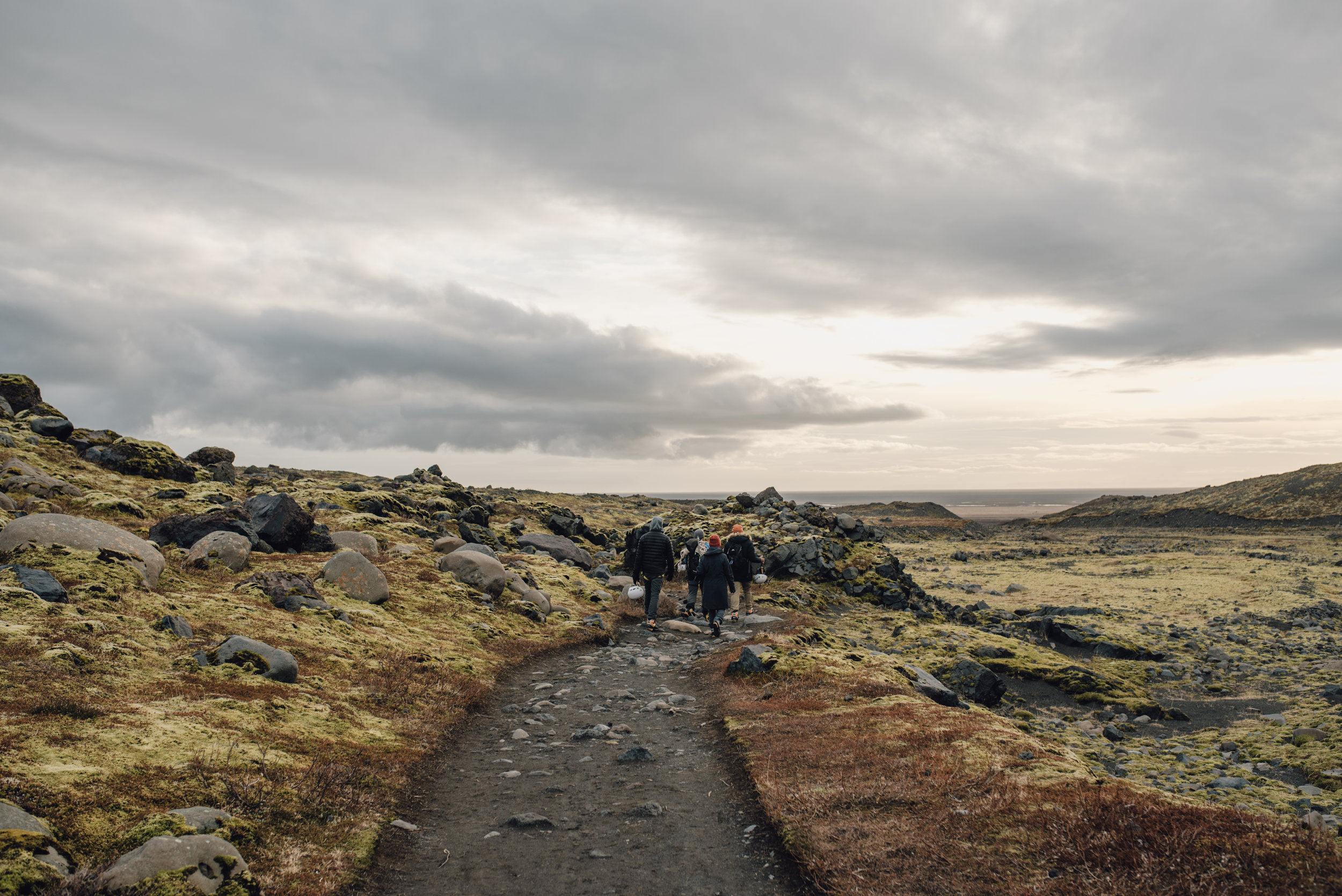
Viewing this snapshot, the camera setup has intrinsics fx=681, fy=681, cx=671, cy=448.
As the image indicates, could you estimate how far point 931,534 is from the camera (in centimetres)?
11969

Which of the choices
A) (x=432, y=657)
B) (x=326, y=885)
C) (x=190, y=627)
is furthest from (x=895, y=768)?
(x=190, y=627)

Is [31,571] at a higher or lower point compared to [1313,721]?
higher

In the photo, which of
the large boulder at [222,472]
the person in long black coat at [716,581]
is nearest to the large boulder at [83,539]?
the person in long black coat at [716,581]

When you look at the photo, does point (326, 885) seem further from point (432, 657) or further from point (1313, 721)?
point (1313, 721)

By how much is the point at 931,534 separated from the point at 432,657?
11282 centimetres

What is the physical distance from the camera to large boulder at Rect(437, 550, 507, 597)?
1180 inches

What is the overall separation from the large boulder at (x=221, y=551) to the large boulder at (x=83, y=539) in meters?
3.07

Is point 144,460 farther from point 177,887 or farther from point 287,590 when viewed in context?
point 177,887

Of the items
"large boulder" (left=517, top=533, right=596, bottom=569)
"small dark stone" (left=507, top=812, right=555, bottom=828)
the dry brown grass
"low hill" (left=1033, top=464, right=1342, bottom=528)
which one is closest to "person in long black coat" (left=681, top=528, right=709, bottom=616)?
"large boulder" (left=517, top=533, right=596, bottom=569)

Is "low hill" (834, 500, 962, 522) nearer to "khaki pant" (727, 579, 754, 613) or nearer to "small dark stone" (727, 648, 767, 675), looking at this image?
"khaki pant" (727, 579, 754, 613)

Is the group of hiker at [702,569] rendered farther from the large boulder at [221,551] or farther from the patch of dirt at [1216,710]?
the patch of dirt at [1216,710]

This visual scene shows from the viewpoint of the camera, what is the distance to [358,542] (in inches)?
1270

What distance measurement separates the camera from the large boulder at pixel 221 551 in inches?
926

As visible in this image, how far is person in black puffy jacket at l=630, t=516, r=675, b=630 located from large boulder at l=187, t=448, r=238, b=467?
36.0 metres
